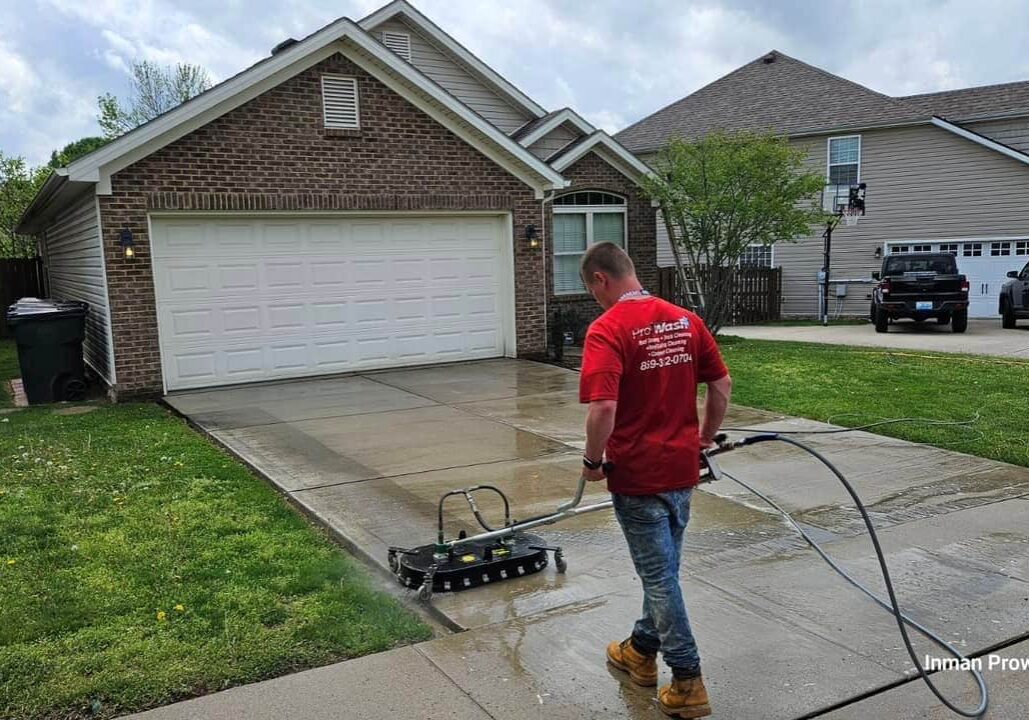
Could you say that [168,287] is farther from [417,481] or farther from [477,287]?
[417,481]

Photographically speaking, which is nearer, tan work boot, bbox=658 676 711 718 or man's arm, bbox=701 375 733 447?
tan work boot, bbox=658 676 711 718

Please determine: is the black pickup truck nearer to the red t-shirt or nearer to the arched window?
the arched window

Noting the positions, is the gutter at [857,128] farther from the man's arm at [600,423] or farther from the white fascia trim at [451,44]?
the man's arm at [600,423]

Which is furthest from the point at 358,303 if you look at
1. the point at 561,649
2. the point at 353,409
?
the point at 561,649

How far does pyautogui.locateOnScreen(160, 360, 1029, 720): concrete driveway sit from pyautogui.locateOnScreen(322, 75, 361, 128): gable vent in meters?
4.40

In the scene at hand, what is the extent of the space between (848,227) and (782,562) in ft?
66.6

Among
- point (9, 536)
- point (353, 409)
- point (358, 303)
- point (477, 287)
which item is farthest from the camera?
point (477, 287)

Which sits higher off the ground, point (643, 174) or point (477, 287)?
point (643, 174)

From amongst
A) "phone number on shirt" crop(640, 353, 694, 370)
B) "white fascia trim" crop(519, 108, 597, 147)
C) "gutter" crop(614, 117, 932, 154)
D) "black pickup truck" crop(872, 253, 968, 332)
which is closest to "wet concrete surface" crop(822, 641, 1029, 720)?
"phone number on shirt" crop(640, 353, 694, 370)

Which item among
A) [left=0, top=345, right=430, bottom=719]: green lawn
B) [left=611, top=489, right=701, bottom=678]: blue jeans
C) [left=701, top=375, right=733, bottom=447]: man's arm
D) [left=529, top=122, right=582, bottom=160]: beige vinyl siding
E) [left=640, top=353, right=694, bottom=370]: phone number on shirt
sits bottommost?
[left=0, top=345, right=430, bottom=719]: green lawn

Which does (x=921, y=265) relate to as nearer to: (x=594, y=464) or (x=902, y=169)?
(x=902, y=169)

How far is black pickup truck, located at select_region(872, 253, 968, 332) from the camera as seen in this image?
18.5 meters

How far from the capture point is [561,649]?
153 inches

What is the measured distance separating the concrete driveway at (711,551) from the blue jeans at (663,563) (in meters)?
0.30
